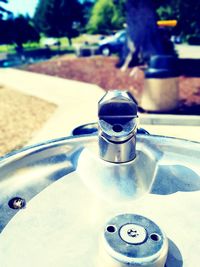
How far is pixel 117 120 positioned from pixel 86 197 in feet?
1.37

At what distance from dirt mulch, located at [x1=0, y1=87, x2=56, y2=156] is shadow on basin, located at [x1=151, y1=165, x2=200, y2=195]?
3144 mm

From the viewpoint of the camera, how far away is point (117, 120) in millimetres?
1401

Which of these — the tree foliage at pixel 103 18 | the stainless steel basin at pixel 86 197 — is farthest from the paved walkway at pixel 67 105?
the tree foliage at pixel 103 18

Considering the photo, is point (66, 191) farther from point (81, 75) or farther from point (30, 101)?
point (81, 75)

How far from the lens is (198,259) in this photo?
1.22 m

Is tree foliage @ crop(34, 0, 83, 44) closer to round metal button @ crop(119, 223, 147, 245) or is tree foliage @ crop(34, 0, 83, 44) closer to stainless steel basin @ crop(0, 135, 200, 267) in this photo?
stainless steel basin @ crop(0, 135, 200, 267)

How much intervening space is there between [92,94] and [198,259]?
22.0 feet

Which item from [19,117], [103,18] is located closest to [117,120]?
[19,117]

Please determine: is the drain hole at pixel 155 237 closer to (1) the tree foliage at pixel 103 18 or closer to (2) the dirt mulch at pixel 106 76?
(2) the dirt mulch at pixel 106 76

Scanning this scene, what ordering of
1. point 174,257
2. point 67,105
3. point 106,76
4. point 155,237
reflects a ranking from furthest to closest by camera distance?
point 106,76, point 67,105, point 174,257, point 155,237

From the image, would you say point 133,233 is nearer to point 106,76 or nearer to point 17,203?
point 17,203

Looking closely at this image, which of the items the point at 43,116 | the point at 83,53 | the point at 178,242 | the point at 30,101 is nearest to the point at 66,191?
the point at 178,242

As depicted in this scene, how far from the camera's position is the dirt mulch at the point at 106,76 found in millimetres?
7062

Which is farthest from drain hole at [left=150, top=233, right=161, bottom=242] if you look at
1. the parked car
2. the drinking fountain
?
the parked car
